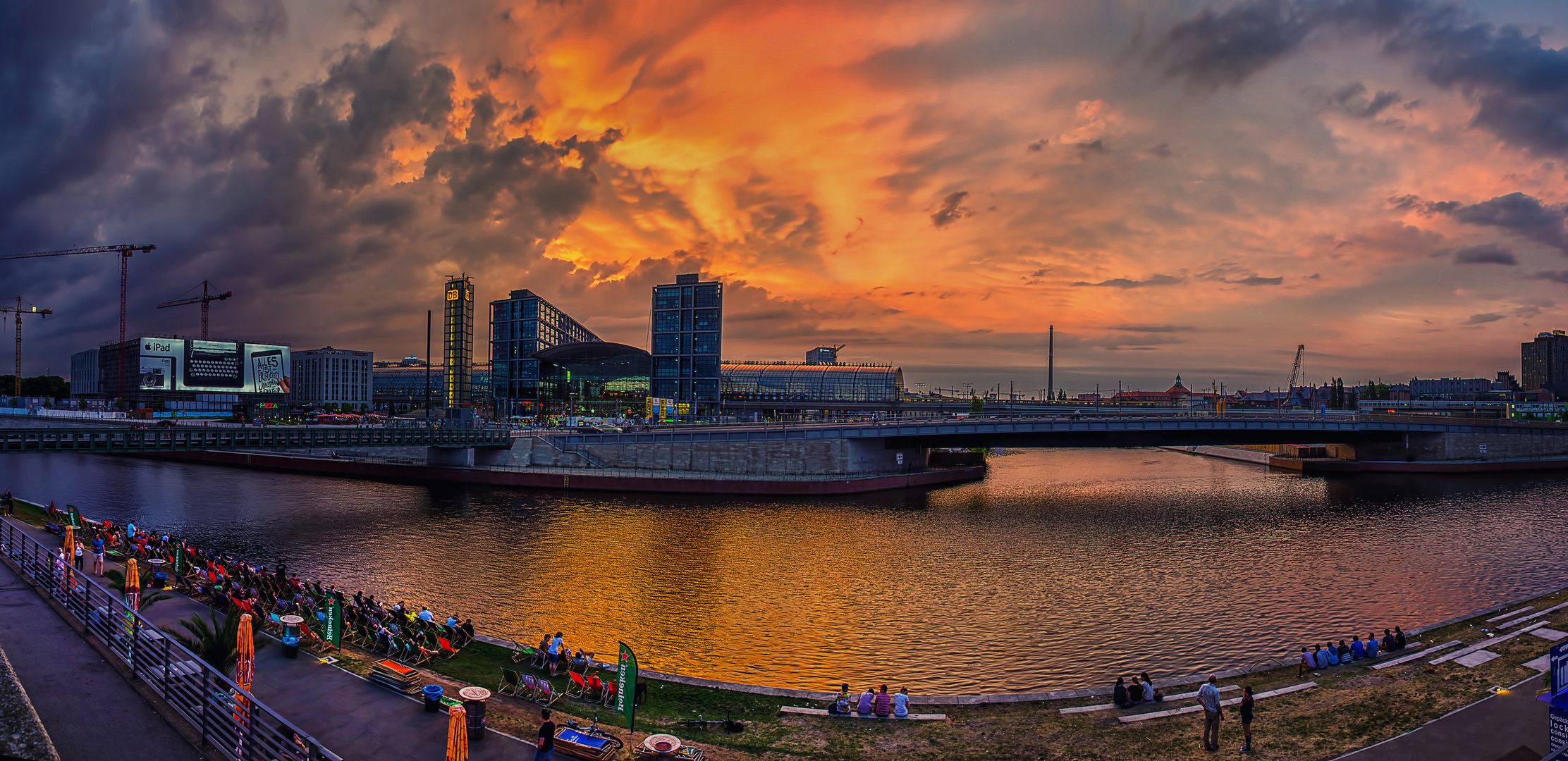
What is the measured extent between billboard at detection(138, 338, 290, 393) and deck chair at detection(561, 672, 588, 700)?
19305 centimetres

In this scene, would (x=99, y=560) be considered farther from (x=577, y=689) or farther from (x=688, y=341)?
(x=688, y=341)

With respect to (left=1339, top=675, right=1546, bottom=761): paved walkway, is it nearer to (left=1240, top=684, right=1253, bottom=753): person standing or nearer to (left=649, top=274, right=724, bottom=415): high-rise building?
(left=1240, top=684, right=1253, bottom=753): person standing

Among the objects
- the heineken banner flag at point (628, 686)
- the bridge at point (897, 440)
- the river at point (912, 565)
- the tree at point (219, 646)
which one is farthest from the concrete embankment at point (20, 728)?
the bridge at point (897, 440)

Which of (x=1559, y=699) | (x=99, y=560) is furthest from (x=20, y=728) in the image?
(x=1559, y=699)

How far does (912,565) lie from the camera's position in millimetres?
40438

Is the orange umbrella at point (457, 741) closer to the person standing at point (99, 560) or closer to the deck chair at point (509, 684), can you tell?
the deck chair at point (509, 684)

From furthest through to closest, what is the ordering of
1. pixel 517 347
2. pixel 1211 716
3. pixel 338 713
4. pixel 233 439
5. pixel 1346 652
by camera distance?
pixel 517 347
pixel 233 439
pixel 1346 652
pixel 1211 716
pixel 338 713

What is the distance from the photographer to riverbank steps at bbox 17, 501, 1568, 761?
16.8 metres

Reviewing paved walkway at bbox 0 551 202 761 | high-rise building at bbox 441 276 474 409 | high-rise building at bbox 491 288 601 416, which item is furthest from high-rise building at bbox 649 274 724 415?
paved walkway at bbox 0 551 202 761

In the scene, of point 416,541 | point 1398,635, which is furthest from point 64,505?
point 1398,635

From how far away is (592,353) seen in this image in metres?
153

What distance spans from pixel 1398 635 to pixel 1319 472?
83.0 m

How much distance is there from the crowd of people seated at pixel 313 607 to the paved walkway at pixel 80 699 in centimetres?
504

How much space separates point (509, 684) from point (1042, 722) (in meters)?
14.2
